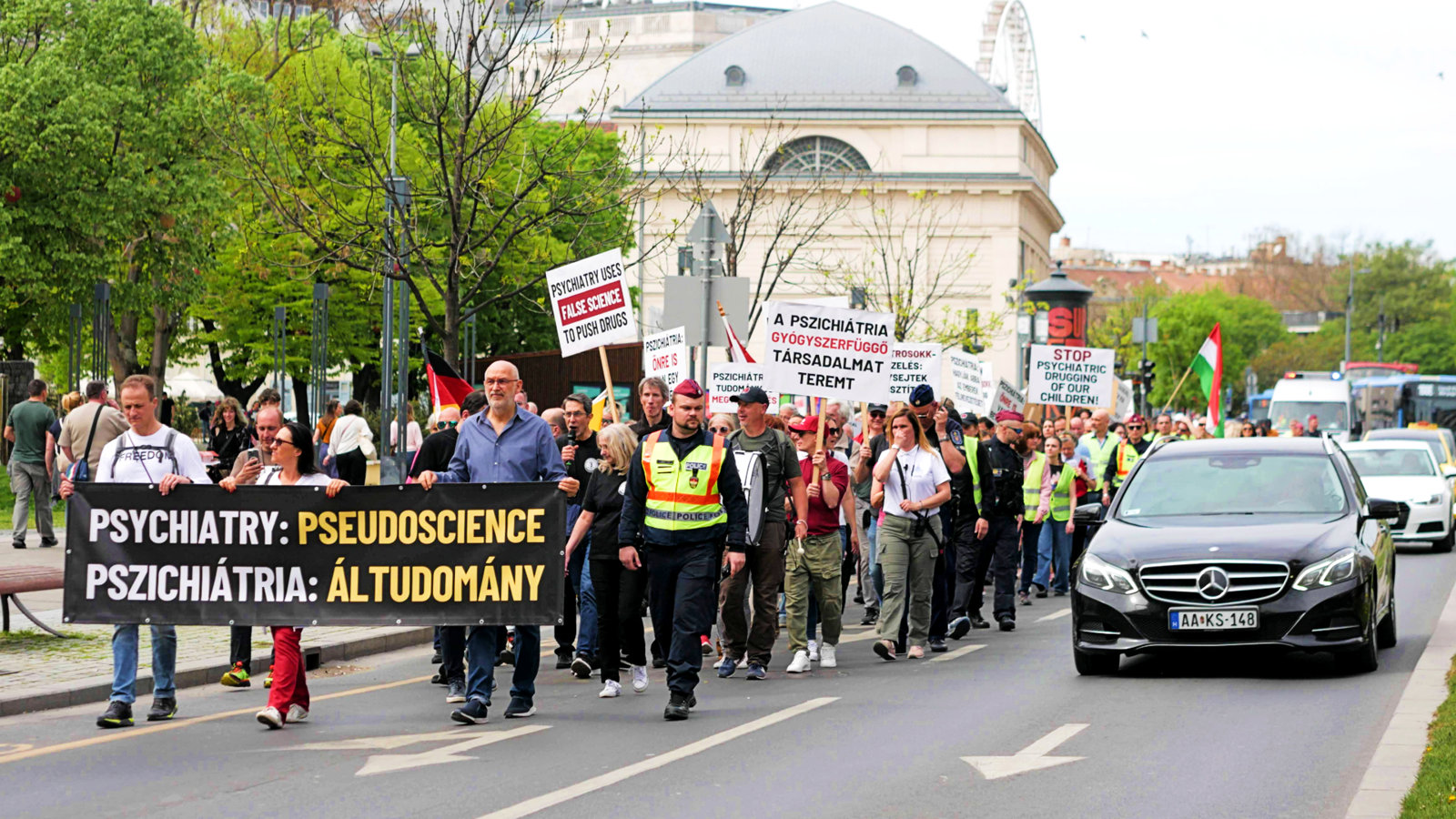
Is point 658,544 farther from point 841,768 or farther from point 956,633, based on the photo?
point 956,633

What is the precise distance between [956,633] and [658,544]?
5083 mm

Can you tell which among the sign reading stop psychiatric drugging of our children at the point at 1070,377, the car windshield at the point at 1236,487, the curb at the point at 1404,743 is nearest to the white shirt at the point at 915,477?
the car windshield at the point at 1236,487

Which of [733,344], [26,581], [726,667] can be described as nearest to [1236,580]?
[726,667]

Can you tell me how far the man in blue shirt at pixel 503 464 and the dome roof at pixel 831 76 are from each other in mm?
71881

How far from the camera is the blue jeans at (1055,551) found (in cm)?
2012

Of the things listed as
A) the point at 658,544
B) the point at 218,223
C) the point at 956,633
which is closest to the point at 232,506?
the point at 658,544

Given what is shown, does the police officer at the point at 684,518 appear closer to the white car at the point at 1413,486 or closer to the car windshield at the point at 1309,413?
the white car at the point at 1413,486

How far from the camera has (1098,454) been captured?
20938mm

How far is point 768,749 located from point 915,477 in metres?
4.18

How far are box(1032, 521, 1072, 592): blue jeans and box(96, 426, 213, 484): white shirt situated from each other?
1098cm

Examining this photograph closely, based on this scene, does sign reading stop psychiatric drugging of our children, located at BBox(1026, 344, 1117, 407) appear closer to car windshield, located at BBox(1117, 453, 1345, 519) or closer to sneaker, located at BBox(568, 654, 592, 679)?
car windshield, located at BBox(1117, 453, 1345, 519)

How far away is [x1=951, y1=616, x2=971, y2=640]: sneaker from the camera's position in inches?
608

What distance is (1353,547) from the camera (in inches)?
474

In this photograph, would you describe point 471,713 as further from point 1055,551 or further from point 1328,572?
point 1055,551
